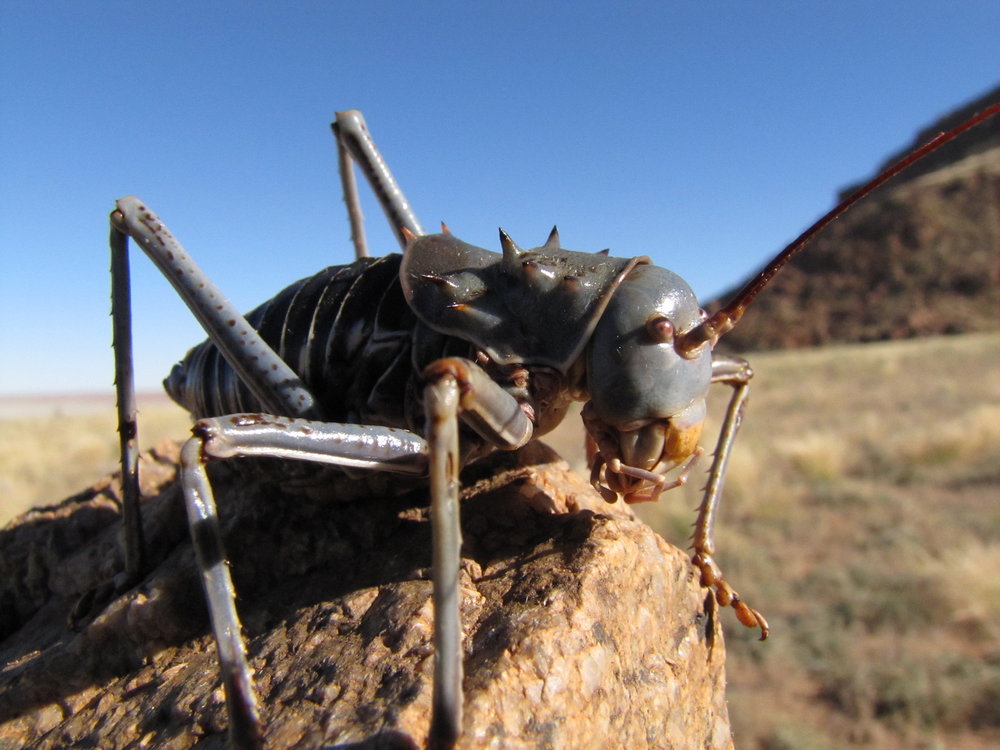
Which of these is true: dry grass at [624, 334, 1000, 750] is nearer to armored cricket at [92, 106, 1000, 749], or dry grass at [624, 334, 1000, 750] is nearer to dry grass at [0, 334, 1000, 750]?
dry grass at [0, 334, 1000, 750]

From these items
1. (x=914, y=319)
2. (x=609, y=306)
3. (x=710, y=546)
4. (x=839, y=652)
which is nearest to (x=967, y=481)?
(x=839, y=652)

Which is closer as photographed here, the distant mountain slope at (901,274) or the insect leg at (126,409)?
the insect leg at (126,409)

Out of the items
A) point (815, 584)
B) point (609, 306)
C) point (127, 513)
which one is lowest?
point (815, 584)

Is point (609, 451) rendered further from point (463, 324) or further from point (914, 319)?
point (914, 319)

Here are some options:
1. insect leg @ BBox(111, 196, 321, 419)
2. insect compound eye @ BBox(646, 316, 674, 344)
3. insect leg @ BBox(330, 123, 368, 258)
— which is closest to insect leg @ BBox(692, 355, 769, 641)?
insect compound eye @ BBox(646, 316, 674, 344)

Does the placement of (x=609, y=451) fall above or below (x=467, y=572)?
above

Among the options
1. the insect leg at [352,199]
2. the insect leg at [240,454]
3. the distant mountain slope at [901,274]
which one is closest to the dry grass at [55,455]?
the insect leg at [352,199]

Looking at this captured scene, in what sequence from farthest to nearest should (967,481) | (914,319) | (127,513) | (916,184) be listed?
1. (916,184)
2. (914,319)
3. (967,481)
4. (127,513)

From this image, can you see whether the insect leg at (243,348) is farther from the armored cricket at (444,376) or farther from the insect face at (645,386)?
the insect face at (645,386)
